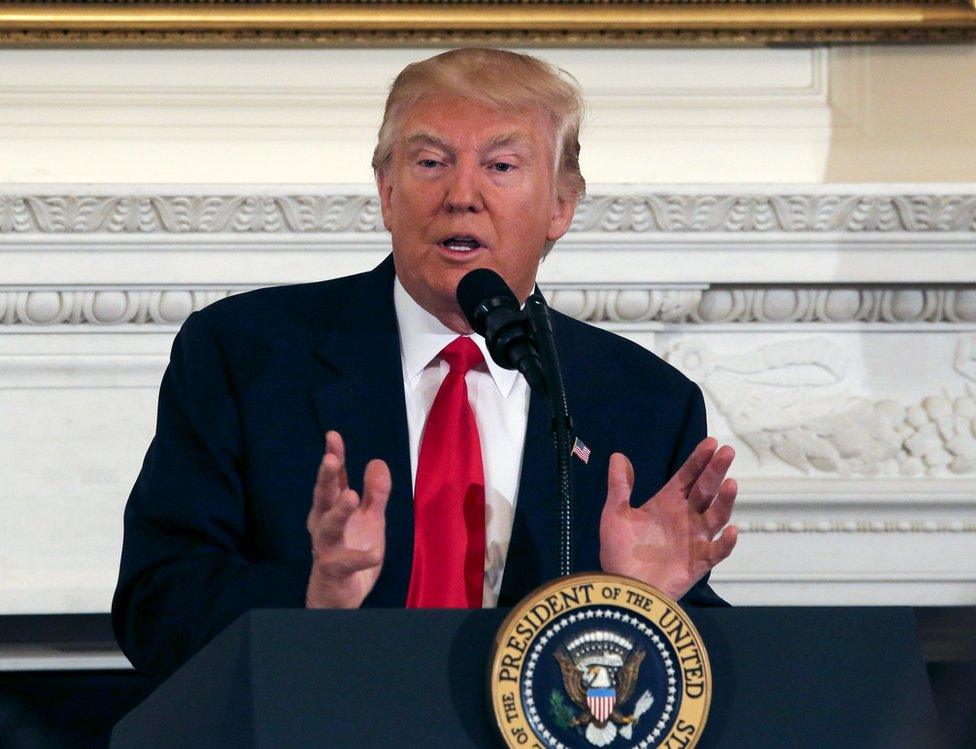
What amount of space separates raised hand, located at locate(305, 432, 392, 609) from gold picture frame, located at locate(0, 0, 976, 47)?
144 centimetres

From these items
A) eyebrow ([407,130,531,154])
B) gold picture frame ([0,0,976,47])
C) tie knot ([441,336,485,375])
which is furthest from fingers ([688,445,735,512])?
gold picture frame ([0,0,976,47])

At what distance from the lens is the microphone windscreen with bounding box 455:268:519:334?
1.37 meters

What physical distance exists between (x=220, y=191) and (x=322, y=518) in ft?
4.12

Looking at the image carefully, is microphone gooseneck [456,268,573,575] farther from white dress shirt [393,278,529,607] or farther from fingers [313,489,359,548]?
white dress shirt [393,278,529,607]

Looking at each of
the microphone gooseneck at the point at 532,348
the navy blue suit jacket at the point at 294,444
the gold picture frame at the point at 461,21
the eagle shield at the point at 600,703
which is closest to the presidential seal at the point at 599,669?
the eagle shield at the point at 600,703

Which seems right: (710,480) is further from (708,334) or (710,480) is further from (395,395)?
(708,334)

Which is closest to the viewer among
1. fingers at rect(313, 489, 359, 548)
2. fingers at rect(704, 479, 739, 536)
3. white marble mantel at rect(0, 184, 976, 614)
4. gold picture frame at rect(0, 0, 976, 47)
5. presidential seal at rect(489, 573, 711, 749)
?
presidential seal at rect(489, 573, 711, 749)

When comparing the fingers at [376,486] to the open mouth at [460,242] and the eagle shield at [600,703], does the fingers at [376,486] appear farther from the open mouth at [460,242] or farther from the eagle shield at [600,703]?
the open mouth at [460,242]

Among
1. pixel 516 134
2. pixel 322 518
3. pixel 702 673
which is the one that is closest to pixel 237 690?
pixel 322 518

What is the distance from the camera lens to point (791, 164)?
8.70 ft

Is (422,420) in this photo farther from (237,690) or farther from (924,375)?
(924,375)

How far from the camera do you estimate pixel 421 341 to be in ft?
6.11

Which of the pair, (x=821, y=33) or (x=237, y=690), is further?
(x=821, y=33)

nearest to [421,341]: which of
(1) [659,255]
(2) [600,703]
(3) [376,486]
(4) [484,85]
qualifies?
(4) [484,85]
